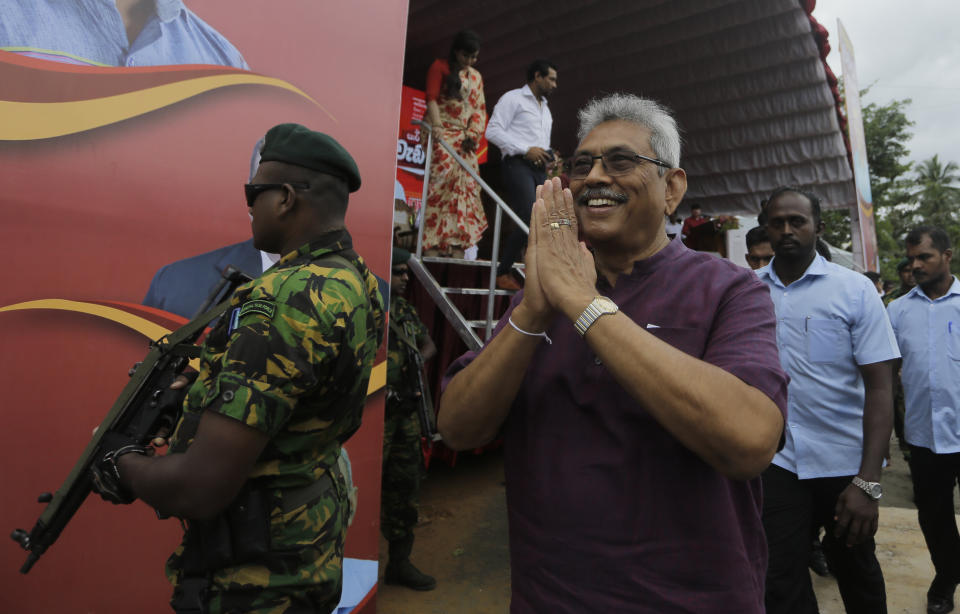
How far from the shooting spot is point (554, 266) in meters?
1.13

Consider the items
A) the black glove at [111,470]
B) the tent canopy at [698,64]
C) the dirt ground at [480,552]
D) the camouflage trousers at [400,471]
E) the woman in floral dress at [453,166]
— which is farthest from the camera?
the tent canopy at [698,64]

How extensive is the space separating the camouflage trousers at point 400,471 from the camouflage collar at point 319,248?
2295mm

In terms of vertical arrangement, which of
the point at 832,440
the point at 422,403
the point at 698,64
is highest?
the point at 698,64

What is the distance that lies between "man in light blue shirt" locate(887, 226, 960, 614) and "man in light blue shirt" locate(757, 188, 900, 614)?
46.6 inches

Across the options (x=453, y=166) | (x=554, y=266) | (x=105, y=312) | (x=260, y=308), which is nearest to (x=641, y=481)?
(x=554, y=266)

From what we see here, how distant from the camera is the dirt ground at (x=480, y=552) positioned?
362 centimetres

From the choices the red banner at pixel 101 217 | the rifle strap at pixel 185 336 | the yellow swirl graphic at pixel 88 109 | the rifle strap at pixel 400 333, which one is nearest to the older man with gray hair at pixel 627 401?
the rifle strap at pixel 185 336

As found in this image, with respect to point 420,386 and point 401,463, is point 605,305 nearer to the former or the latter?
point 420,386

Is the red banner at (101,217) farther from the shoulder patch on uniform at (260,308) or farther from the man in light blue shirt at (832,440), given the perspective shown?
the man in light blue shirt at (832,440)

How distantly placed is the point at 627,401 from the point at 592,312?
214mm

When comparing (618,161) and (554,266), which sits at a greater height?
(618,161)

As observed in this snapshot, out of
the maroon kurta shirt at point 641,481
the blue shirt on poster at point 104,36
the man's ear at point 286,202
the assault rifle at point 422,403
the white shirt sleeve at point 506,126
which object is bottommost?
the assault rifle at point 422,403

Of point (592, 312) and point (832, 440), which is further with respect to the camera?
point (832, 440)

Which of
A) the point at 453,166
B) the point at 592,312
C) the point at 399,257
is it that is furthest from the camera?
the point at 453,166
